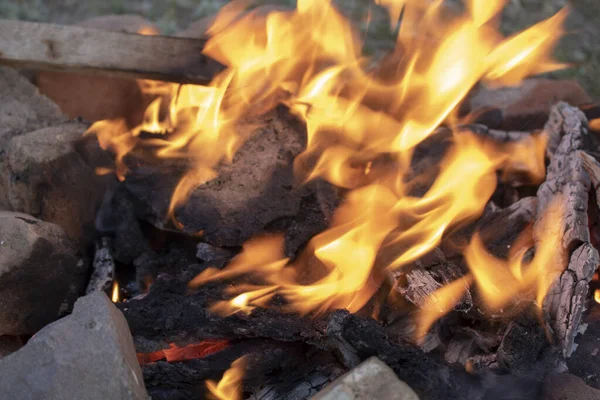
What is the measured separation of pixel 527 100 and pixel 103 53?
2124 mm

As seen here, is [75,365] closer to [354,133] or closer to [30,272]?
[30,272]

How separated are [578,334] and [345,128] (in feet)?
4.03

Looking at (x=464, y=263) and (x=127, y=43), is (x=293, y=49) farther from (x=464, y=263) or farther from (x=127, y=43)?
(x=464, y=263)

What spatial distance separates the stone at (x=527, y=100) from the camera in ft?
11.0

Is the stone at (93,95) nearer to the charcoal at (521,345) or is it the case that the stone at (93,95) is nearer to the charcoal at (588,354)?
the charcoal at (521,345)

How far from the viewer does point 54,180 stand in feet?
8.94

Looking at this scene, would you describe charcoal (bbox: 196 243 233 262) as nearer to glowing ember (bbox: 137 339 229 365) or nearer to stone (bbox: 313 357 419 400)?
glowing ember (bbox: 137 339 229 365)

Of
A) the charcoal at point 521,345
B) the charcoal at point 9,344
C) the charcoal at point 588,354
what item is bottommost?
the charcoal at point 9,344

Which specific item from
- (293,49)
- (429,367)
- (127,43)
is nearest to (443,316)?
(429,367)

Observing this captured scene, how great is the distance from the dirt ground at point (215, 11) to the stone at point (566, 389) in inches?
119

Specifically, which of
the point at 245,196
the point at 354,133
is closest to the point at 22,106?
the point at 245,196

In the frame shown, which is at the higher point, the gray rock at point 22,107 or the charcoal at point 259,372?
the gray rock at point 22,107

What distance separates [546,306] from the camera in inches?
87.9

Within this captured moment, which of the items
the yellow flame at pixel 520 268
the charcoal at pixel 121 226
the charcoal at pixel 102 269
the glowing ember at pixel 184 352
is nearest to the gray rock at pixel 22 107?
the charcoal at pixel 121 226
